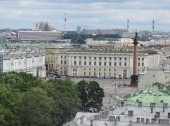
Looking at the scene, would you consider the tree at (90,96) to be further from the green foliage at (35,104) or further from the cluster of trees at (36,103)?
the green foliage at (35,104)

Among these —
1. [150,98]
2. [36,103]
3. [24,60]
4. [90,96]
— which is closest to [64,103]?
[36,103]

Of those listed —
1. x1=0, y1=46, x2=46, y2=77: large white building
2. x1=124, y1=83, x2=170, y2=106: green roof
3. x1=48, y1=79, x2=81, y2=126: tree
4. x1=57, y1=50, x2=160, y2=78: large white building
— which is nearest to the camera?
x1=124, y1=83, x2=170, y2=106: green roof

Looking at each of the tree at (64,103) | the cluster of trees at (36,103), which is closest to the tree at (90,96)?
the cluster of trees at (36,103)

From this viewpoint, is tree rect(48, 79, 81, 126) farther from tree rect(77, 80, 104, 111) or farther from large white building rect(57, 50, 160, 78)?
large white building rect(57, 50, 160, 78)

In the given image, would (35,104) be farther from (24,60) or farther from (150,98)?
(24,60)

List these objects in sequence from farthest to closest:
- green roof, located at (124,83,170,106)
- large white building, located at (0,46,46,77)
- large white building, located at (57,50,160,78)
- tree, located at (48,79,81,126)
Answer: large white building, located at (57,50,160,78) → large white building, located at (0,46,46,77) → tree, located at (48,79,81,126) → green roof, located at (124,83,170,106)

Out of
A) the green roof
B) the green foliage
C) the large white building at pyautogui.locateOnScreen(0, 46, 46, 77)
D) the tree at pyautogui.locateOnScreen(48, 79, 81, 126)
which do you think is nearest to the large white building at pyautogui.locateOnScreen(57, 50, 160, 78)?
the large white building at pyautogui.locateOnScreen(0, 46, 46, 77)
